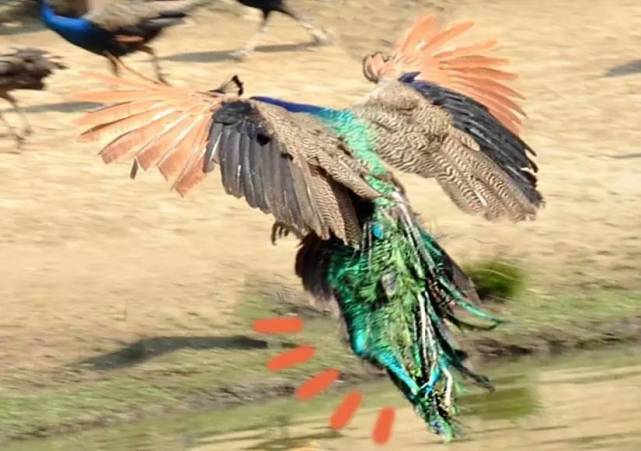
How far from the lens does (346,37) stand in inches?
650

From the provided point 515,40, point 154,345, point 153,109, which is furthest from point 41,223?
point 515,40

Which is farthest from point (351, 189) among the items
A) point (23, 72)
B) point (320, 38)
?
point (320, 38)

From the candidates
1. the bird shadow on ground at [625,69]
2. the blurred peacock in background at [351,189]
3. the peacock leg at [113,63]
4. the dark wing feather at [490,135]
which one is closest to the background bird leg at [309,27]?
the peacock leg at [113,63]

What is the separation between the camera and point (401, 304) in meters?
6.47

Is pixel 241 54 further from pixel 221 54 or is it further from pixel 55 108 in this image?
pixel 55 108

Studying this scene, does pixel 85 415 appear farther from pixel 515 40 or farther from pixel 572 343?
pixel 515 40

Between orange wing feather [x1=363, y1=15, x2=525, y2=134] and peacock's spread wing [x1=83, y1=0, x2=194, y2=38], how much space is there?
6.50 metres

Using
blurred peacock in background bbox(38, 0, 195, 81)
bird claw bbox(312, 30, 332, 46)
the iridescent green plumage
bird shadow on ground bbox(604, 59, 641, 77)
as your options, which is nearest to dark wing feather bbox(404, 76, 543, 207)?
the iridescent green plumage

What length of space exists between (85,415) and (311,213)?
2598mm

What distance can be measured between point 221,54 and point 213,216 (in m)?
4.74

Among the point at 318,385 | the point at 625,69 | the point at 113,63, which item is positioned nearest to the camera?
the point at 318,385

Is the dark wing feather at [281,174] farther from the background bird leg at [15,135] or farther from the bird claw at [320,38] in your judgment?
the bird claw at [320,38]

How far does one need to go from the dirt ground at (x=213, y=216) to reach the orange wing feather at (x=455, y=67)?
1.81 m

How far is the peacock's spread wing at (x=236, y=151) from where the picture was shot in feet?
20.4
